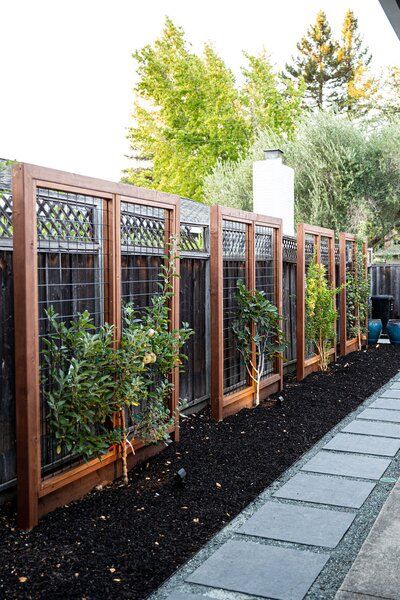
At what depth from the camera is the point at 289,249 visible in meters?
7.32

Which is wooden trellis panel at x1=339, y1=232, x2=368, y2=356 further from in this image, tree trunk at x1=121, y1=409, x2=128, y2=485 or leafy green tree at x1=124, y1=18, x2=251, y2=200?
leafy green tree at x1=124, y1=18, x2=251, y2=200

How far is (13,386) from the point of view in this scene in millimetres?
3104

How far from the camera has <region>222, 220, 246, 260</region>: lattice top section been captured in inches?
211

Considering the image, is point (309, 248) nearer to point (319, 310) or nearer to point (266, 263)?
point (319, 310)

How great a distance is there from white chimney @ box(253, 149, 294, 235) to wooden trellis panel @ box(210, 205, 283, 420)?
8.46 ft

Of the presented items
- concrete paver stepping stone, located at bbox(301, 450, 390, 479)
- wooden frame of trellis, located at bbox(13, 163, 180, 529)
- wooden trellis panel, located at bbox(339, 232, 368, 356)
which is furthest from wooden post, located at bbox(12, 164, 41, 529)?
wooden trellis panel, located at bbox(339, 232, 368, 356)

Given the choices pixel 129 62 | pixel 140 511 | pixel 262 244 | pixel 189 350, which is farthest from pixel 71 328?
pixel 129 62

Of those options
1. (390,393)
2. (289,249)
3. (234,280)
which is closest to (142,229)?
(234,280)

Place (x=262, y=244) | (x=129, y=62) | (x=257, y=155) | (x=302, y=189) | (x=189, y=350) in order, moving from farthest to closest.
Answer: (x=129, y=62), (x=257, y=155), (x=302, y=189), (x=262, y=244), (x=189, y=350)

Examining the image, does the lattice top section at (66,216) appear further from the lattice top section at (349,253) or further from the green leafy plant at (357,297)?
the lattice top section at (349,253)

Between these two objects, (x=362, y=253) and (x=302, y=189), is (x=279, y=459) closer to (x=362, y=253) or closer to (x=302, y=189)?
(x=362, y=253)

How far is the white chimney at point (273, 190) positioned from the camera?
8.91m

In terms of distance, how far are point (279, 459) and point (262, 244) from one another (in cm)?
261

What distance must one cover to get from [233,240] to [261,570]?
3.37 meters
